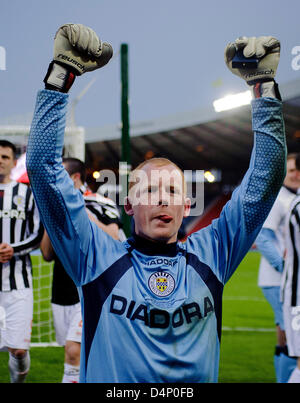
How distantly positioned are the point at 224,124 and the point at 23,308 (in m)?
18.3

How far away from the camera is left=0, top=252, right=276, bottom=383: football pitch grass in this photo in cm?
385

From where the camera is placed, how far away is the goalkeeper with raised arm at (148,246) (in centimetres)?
115

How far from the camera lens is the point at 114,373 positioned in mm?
1200

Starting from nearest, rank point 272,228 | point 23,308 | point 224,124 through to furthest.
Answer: point 23,308 < point 272,228 < point 224,124

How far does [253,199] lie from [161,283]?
12.9 inches

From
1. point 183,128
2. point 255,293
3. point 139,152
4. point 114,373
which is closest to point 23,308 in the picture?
point 114,373

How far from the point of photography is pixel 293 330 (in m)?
2.50

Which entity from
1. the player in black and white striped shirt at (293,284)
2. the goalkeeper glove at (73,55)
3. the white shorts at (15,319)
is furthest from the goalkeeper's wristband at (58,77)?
the white shorts at (15,319)

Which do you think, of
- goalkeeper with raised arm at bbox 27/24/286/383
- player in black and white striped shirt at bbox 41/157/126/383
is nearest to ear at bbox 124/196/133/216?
goalkeeper with raised arm at bbox 27/24/286/383

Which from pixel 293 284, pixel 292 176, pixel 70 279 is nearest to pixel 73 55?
pixel 293 284

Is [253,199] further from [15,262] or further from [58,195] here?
[15,262]

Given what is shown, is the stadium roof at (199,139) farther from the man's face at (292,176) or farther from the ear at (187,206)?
the ear at (187,206)
